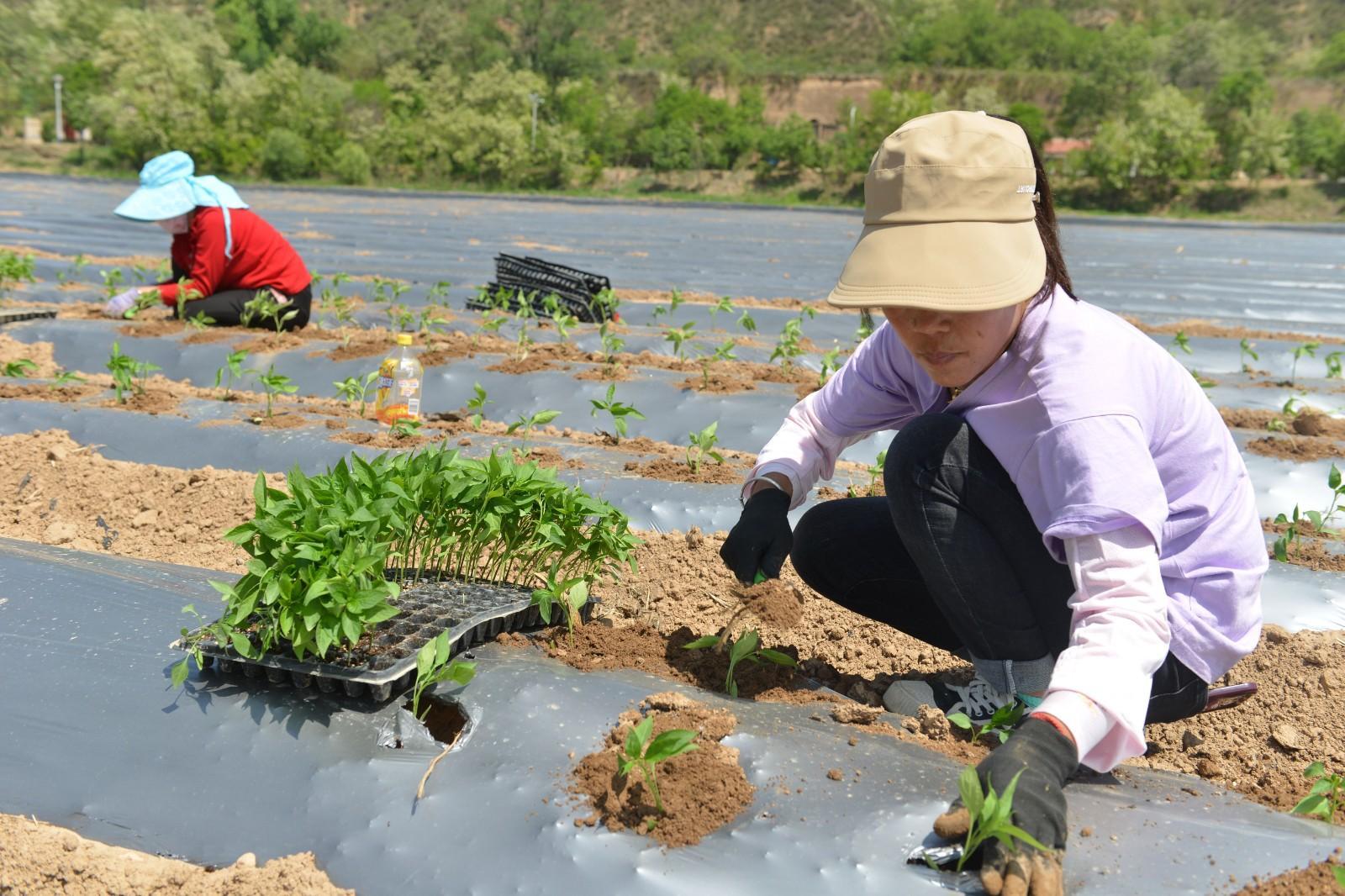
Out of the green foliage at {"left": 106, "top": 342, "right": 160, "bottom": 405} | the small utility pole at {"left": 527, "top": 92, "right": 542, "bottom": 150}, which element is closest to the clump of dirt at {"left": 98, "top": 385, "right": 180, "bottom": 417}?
the green foliage at {"left": 106, "top": 342, "right": 160, "bottom": 405}

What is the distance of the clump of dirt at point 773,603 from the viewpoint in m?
2.63

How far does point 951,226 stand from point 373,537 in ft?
3.81

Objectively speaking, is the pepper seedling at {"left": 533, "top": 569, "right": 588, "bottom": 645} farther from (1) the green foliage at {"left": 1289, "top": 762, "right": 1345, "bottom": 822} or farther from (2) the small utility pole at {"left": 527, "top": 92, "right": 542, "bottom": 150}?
(2) the small utility pole at {"left": 527, "top": 92, "right": 542, "bottom": 150}

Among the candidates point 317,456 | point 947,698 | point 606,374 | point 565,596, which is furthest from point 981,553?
point 606,374

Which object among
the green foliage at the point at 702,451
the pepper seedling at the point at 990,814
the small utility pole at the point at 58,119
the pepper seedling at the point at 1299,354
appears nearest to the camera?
the pepper seedling at the point at 990,814

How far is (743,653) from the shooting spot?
6.96ft

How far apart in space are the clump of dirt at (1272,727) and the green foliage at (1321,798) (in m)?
0.28

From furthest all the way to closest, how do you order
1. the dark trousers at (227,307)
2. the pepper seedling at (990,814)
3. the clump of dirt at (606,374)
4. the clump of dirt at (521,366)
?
the dark trousers at (227,307) → the clump of dirt at (521,366) → the clump of dirt at (606,374) → the pepper seedling at (990,814)

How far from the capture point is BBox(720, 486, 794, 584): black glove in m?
2.10

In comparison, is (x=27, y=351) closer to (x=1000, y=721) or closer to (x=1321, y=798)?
(x=1000, y=721)

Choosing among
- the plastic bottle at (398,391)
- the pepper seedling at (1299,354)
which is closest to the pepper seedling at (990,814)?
the plastic bottle at (398,391)

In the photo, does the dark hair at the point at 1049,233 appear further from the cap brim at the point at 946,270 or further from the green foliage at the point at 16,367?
the green foliage at the point at 16,367

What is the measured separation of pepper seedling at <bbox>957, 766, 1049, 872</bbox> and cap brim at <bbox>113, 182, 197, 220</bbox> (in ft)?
17.4

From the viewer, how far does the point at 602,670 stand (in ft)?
6.89
